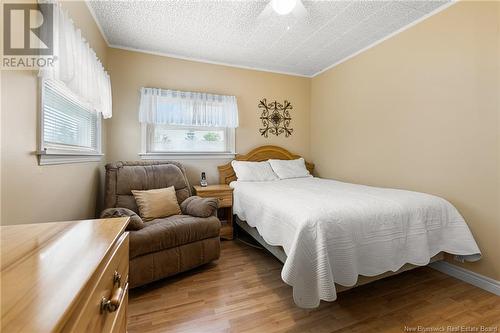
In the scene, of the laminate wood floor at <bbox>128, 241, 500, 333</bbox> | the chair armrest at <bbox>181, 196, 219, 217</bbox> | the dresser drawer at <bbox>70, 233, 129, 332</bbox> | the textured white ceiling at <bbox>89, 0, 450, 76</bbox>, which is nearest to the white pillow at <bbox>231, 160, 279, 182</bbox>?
the chair armrest at <bbox>181, 196, 219, 217</bbox>

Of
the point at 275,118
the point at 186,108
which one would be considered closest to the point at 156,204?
the point at 186,108

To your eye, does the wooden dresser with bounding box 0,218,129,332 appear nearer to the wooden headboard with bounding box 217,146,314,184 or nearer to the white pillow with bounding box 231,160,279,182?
the white pillow with bounding box 231,160,279,182

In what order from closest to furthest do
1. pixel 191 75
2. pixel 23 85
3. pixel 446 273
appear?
pixel 23 85, pixel 446 273, pixel 191 75

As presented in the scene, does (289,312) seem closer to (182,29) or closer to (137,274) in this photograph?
(137,274)

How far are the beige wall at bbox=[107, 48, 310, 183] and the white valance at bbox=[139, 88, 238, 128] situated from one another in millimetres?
163

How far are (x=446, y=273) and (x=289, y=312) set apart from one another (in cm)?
167

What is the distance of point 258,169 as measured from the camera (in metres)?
3.30

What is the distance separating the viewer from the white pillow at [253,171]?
10.4 feet

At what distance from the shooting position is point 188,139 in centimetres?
334

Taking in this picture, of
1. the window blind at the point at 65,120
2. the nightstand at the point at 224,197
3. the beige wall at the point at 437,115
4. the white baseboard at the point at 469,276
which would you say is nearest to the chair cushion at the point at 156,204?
the nightstand at the point at 224,197

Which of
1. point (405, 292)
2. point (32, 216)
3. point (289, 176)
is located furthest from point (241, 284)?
point (289, 176)

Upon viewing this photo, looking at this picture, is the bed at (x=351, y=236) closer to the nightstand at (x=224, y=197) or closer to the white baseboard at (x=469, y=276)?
the white baseboard at (x=469, y=276)

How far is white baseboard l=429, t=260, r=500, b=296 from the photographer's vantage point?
1.83 meters

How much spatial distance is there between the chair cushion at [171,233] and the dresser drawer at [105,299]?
38.5 inches
